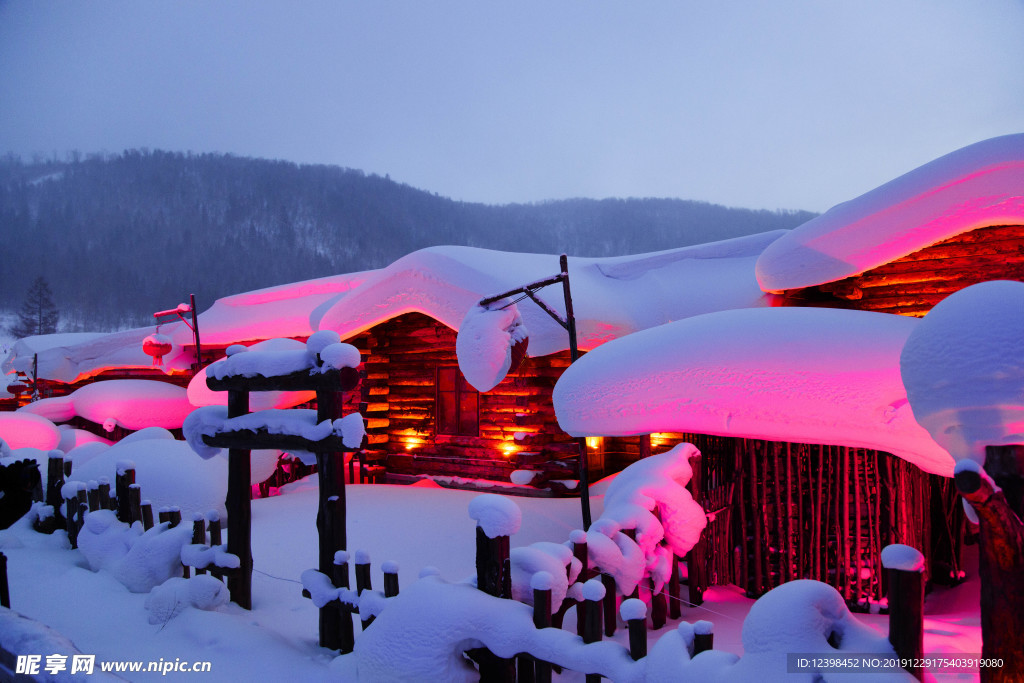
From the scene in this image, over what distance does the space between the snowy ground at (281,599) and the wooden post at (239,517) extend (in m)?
0.20

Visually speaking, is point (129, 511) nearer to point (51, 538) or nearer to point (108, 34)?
point (51, 538)

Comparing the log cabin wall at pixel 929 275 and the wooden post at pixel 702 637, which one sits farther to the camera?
the log cabin wall at pixel 929 275

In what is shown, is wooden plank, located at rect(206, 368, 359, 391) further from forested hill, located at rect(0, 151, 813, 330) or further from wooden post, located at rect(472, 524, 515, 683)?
forested hill, located at rect(0, 151, 813, 330)

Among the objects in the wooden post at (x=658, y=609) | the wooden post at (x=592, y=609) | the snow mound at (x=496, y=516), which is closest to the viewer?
the wooden post at (x=592, y=609)

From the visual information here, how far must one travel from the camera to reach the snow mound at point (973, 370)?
233 centimetres

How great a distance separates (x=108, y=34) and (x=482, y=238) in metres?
162

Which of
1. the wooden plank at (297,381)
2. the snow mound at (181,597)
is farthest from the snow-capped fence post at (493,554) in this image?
the snow mound at (181,597)

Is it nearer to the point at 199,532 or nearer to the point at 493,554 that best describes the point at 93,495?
the point at 199,532

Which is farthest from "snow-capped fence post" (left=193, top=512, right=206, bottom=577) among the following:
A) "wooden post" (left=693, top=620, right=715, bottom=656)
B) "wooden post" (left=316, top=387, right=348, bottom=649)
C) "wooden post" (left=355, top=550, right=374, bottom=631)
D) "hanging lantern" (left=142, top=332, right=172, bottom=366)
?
"hanging lantern" (left=142, top=332, right=172, bottom=366)

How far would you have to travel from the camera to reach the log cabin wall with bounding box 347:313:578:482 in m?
10.2

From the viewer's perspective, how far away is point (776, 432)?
4387mm

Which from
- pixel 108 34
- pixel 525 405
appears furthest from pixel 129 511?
pixel 108 34

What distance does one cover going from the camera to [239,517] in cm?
504

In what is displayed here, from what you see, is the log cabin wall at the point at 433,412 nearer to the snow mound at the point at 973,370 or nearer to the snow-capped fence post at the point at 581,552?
the snow-capped fence post at the point at 581,552
